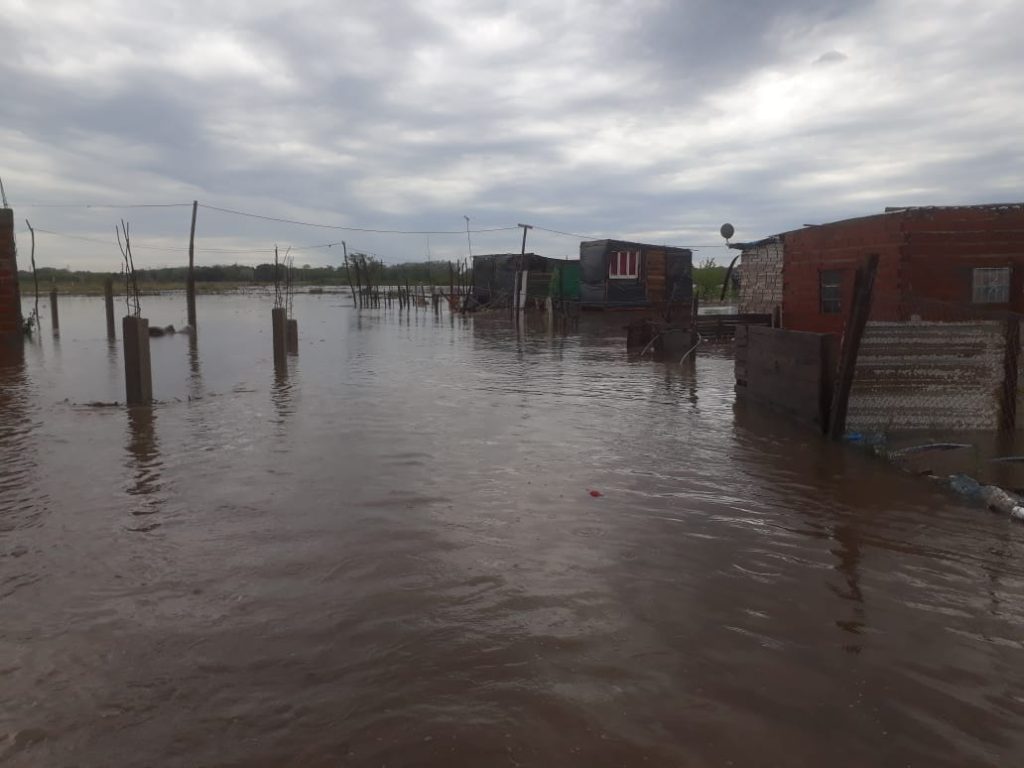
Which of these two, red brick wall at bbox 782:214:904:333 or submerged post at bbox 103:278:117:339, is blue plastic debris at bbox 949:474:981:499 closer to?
red brick wall at bbox 782:214:904:333

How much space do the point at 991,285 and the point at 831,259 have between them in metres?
3.88

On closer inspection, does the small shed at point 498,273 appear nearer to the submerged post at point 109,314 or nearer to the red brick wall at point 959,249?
the submerged post at point 109,314

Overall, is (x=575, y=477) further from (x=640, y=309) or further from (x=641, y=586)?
(x=640, y=309)

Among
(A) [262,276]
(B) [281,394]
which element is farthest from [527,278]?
(A) [262,276]

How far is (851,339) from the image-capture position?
28.9 feet

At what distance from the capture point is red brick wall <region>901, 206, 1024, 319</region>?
15742 millimetres

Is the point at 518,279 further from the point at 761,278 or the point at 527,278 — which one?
the point at 761,278

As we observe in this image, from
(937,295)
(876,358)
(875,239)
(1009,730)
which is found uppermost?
(875,239)

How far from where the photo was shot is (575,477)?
7.84 m

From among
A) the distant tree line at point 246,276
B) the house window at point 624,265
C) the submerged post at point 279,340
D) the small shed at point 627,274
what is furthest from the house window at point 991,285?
the distant tree line at point 246,276

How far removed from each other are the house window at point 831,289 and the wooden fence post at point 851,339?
10.5 m

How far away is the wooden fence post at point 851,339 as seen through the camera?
8.45m

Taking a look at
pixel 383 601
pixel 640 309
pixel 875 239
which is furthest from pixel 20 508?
pixel 640 309

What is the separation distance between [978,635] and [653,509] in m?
2.87
